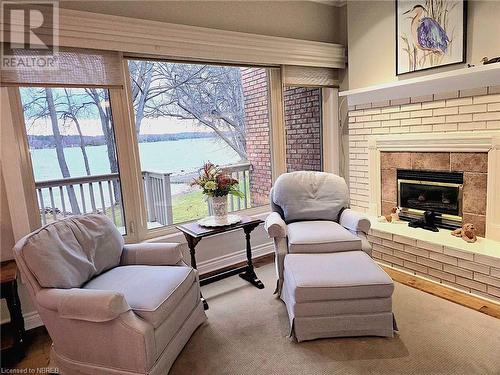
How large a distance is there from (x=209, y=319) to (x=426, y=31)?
302 centimetres

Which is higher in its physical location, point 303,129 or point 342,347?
point 303,129

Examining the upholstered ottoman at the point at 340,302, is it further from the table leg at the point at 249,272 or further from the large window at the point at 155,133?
the large window at the point at 155,133

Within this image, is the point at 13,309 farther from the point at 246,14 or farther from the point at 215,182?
the point at 246,14

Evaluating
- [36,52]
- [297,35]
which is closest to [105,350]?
[36,52]

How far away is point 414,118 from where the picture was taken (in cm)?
318

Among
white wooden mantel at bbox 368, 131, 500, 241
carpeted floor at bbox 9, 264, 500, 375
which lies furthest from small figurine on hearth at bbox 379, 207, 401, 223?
carpeted floor at bbox 9, 264, 500, 375

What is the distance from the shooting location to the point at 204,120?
3.45m

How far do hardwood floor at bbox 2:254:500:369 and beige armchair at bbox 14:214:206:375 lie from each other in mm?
280

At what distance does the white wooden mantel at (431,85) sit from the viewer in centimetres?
257

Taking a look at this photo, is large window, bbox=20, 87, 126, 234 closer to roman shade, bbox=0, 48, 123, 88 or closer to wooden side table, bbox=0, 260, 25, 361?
roman shade, bbox=0, 48, 123, 88

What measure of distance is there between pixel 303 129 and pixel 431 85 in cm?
159

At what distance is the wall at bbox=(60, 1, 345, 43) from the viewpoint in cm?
267

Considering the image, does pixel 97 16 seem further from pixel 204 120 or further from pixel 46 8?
pixel 204 120

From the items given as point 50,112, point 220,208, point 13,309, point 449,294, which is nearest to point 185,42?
point 50,112
